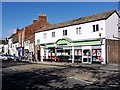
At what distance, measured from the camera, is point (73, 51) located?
142ft

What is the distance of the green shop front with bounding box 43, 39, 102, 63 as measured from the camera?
38.1m

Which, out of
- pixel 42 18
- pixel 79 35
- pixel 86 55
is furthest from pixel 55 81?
pixel 42 18

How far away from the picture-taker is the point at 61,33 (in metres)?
46.8

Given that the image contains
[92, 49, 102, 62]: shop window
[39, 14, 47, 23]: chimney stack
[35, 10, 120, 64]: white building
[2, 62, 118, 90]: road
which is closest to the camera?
[2, 62, 118, 90]: road

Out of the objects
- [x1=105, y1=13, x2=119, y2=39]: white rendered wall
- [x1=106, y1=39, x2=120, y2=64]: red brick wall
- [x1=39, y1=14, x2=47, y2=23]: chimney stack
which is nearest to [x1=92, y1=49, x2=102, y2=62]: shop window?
[x1=106, y1=39, x2=120, y2=64]: red brick wall

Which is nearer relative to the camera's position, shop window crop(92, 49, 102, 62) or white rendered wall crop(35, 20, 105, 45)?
shop window crop(92, 49, 102, 62)

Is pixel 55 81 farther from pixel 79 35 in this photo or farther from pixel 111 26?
pixel 79 35

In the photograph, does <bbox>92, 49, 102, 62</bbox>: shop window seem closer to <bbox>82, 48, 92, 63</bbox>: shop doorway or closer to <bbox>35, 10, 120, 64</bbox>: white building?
<bbox>35, 10, 120, 64</bbox>: white building

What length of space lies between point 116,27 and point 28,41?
1187 inches

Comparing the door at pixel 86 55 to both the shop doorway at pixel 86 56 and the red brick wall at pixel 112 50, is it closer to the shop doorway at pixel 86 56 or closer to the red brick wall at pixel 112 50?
the shop doorway at pixel 86 56

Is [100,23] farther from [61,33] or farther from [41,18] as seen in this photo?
[41,18]

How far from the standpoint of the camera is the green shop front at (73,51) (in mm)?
38094

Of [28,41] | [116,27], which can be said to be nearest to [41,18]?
[28,41]

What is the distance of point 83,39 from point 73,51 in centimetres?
353
